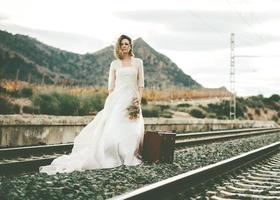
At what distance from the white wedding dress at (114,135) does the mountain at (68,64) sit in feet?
240

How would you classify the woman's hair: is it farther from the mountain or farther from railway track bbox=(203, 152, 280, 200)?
the mountain

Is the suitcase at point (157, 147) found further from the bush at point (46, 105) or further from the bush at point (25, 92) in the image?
the bush at point (25, 92)

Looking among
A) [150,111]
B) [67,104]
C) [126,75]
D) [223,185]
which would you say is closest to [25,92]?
[67,104]

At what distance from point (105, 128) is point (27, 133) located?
16.0 feet

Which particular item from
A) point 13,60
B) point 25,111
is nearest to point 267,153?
point 25,111

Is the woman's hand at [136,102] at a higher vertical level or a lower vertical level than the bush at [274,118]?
higher

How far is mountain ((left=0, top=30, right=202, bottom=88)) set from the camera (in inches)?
3804

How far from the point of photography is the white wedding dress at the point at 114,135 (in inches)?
332

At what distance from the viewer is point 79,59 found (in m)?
140

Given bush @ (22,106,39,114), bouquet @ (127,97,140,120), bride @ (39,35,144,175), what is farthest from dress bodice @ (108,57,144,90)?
bush @ (22,106,39,114)

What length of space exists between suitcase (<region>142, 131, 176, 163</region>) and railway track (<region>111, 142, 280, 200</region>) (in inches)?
46.0

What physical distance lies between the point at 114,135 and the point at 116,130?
0.35 feet

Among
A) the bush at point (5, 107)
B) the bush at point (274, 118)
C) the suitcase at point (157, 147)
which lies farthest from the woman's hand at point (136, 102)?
the bush at point (274, 118)

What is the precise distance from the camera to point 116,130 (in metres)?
8.81
